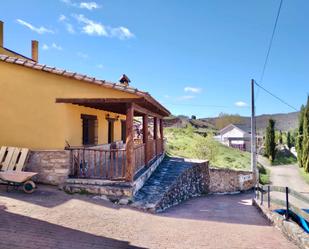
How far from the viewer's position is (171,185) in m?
10.8

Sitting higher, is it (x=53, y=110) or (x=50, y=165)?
(x=53, y=110)

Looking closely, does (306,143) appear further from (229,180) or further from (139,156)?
(139,156)

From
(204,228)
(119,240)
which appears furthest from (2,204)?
(204,228)

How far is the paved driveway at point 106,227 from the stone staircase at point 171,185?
83cm

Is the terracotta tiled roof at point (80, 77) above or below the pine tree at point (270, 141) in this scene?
above

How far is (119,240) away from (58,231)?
45.4 inches

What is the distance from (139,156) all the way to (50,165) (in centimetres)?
318

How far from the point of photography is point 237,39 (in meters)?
15.4

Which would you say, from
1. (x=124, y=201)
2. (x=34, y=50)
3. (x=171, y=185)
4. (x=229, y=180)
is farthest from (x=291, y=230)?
(x=34, y=50)

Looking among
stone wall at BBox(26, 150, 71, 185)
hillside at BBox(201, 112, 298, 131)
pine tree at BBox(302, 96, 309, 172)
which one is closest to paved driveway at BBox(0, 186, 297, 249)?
stone wall at BBox(26, 150, 71, 185)

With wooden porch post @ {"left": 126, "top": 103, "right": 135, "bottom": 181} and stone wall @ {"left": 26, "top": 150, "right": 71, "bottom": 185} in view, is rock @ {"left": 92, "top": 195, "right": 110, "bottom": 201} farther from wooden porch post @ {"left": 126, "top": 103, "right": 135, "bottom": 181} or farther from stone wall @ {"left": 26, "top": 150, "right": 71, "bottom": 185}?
stone wall @ {"left": 26, "top": 150, "right": 71, "bottom": 185}

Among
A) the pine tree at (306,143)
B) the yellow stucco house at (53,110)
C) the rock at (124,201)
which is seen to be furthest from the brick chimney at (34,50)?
the pine tree at (306,143)

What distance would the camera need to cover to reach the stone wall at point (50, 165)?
9047 millimetres

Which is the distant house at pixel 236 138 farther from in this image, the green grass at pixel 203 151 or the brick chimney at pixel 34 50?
the brick chimney at pixel 34 50
